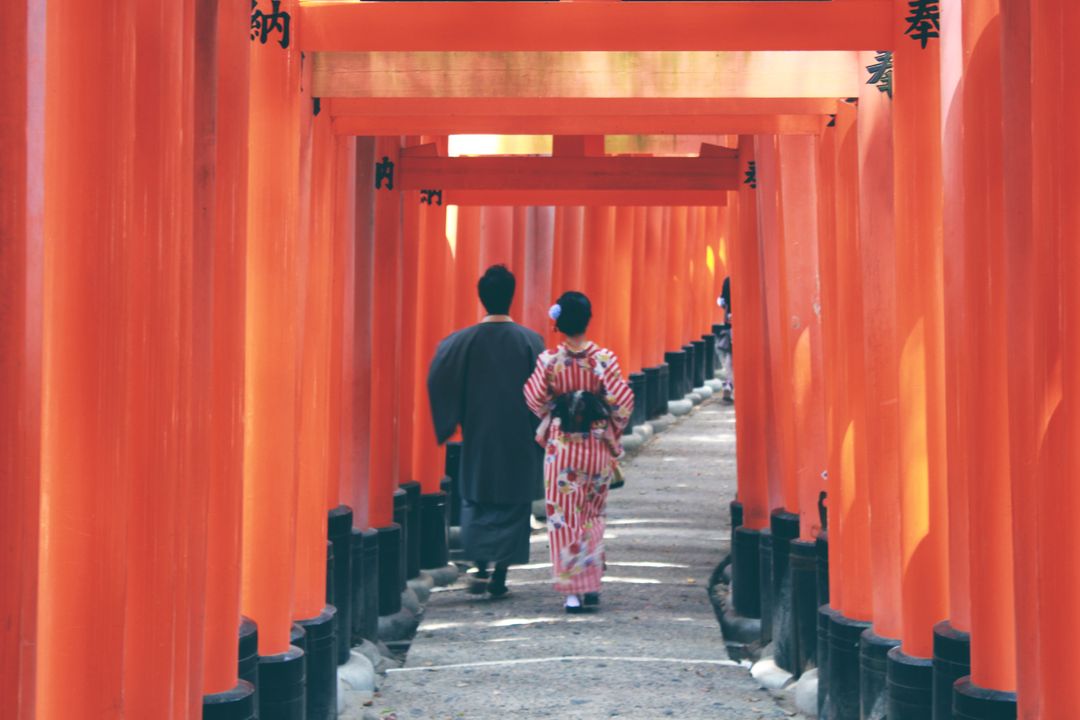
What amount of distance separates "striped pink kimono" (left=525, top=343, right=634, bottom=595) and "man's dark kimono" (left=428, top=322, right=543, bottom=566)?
1.93ft

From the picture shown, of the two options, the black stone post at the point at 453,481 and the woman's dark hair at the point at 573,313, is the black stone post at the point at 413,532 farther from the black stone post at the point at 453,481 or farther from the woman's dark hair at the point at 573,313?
the woman's dark hair at the point at 573,313

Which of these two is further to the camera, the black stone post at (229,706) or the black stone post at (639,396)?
the black stone post at (639,396)

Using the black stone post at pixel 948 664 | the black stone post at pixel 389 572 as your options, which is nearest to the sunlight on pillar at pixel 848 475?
the black stone post at pixel 948 664

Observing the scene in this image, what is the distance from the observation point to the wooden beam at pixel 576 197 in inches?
469

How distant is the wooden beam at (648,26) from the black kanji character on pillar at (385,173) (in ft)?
12.8

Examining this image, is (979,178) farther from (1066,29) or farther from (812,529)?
(812,529)

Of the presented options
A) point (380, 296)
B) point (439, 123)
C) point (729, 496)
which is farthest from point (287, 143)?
point (729, 496)

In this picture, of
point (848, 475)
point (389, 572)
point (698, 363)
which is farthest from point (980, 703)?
point (698, 363)

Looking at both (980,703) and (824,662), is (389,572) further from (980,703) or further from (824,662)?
(980,703)

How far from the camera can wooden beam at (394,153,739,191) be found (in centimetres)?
1022

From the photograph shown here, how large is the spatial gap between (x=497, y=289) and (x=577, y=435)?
4.03 ft

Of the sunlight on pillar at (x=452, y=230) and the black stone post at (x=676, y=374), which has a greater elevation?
the sunlight on pillar at (x=452, y=230)

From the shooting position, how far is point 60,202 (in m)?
3.65

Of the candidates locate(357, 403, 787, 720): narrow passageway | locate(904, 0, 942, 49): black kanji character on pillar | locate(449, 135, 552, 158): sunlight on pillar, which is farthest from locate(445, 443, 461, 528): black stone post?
locate(904, 0, 942, 49): black kanji character on pillar
